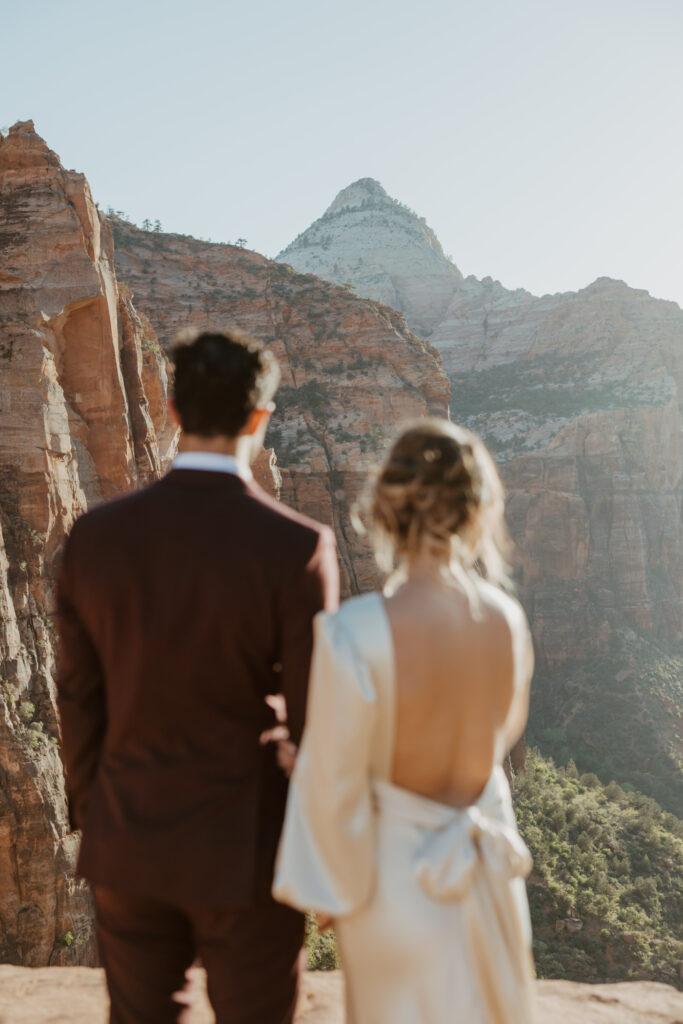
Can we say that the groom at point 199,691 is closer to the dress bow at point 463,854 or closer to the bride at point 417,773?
the bride at point 417,773

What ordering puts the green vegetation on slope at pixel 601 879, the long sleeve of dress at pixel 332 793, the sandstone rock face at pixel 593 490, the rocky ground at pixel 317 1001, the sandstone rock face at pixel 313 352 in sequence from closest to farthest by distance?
the long sleeve of dress at pixel 332 793 < the rocky ground at pixel 317 1001 < the green vegetation on slope at pixel 601 879 < the sandstone rock face at pixel 313 352 < the sandstone rock face at pixel 593 490

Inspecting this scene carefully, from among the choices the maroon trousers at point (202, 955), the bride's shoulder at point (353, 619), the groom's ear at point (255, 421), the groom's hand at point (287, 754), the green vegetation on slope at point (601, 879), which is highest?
the groom's ear at point (255, 421)

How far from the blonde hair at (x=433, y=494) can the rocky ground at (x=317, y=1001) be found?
2788mm

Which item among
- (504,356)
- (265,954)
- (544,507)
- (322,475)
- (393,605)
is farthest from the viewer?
(504,356)

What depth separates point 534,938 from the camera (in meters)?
20.9

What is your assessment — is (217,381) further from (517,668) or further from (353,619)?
(517,668)

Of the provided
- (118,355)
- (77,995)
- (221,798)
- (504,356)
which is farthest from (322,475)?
(504,356)

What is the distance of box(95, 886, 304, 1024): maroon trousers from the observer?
1.99 m

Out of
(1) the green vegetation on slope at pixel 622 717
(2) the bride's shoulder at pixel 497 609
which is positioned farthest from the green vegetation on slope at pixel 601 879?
(2) the bride's shoulder at pixel 497 609

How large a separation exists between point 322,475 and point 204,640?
1082 inches

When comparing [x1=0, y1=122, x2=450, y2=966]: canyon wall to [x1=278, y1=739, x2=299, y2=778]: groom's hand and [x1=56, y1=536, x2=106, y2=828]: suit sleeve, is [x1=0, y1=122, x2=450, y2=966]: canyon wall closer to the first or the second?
[x1=56, y1=536, x2=106, y2=828]: suit sleeve

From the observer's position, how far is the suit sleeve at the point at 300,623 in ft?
6.49

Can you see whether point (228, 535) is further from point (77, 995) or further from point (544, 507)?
point (544, 507)

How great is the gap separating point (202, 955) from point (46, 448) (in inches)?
401
